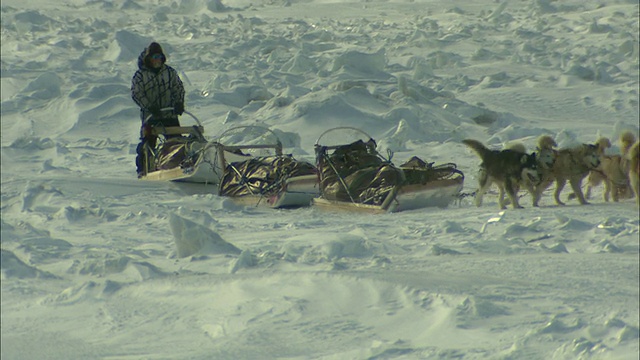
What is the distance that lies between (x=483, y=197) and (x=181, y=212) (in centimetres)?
207

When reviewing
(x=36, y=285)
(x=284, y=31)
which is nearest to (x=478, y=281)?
(x=36, y=285)

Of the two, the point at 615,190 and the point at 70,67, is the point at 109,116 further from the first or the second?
the point at 615,190

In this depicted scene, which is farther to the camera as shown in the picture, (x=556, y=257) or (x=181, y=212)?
(x=181, y=212)

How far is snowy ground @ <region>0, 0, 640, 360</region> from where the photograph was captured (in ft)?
12.5

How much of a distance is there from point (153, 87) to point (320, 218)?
8.05ft

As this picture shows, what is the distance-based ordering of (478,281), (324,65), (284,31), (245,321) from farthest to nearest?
(284,31), (324,65), (478,281), (245,321)

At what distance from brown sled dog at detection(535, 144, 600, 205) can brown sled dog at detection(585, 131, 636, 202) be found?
7cm

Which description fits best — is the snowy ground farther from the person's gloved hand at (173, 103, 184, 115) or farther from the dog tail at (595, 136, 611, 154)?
the person's gloved hand at (173, 103, 184, 115)

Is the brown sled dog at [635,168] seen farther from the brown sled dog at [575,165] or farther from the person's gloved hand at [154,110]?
the person's gloved hand at [154,110]

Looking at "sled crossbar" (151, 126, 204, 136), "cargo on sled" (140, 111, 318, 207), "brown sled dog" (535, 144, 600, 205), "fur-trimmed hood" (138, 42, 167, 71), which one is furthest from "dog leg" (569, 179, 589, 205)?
"fur-trimmed hood" (138, 42, 167, 71)

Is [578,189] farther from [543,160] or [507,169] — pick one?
[507,169]

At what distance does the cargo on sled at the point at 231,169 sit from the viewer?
732 cm

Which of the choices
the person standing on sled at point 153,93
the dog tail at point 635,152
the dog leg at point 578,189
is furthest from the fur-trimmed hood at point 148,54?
the dog tail at point 635,152

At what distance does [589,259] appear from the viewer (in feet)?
15.5
